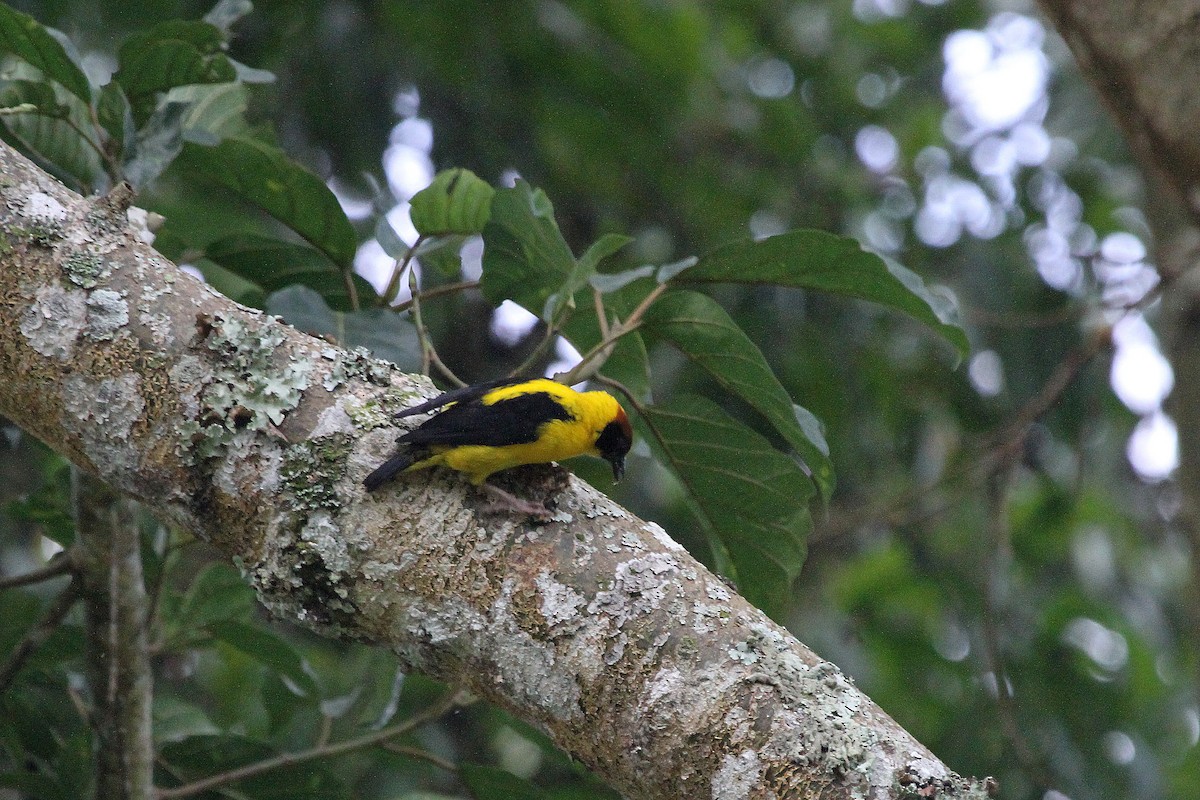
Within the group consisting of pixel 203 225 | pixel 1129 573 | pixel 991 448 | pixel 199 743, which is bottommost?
pixel 199 743

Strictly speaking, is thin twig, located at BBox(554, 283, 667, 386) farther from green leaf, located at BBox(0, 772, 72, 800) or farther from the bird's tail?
green leaf, located at BBox(0, 772, 72, 800)

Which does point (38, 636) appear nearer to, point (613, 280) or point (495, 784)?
point (495, 784)

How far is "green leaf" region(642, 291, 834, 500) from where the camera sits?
2514 mm

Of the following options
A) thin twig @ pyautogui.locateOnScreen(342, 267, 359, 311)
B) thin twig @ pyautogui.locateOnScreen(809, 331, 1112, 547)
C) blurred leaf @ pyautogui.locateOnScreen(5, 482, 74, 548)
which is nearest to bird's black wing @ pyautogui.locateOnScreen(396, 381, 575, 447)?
thin twig @ pyautogui.locateOnScreen(342, 267, 359, 311)

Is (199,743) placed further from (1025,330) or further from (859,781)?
(1025,330)

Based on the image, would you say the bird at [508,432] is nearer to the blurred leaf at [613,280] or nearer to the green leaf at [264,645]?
the blurred leaf at [613,280]

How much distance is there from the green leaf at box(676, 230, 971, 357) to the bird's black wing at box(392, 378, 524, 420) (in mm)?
462

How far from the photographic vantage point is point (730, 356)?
2.57 meters

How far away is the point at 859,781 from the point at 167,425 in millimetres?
1238

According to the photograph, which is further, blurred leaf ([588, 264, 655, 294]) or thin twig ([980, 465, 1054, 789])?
thin twig ([980, 465, 1054, 789])

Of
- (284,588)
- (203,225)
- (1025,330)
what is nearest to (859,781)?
(284,588)

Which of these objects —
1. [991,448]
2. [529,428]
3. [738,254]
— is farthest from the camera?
[991,448]

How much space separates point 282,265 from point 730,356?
1229mm

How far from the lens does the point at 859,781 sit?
1565mm
